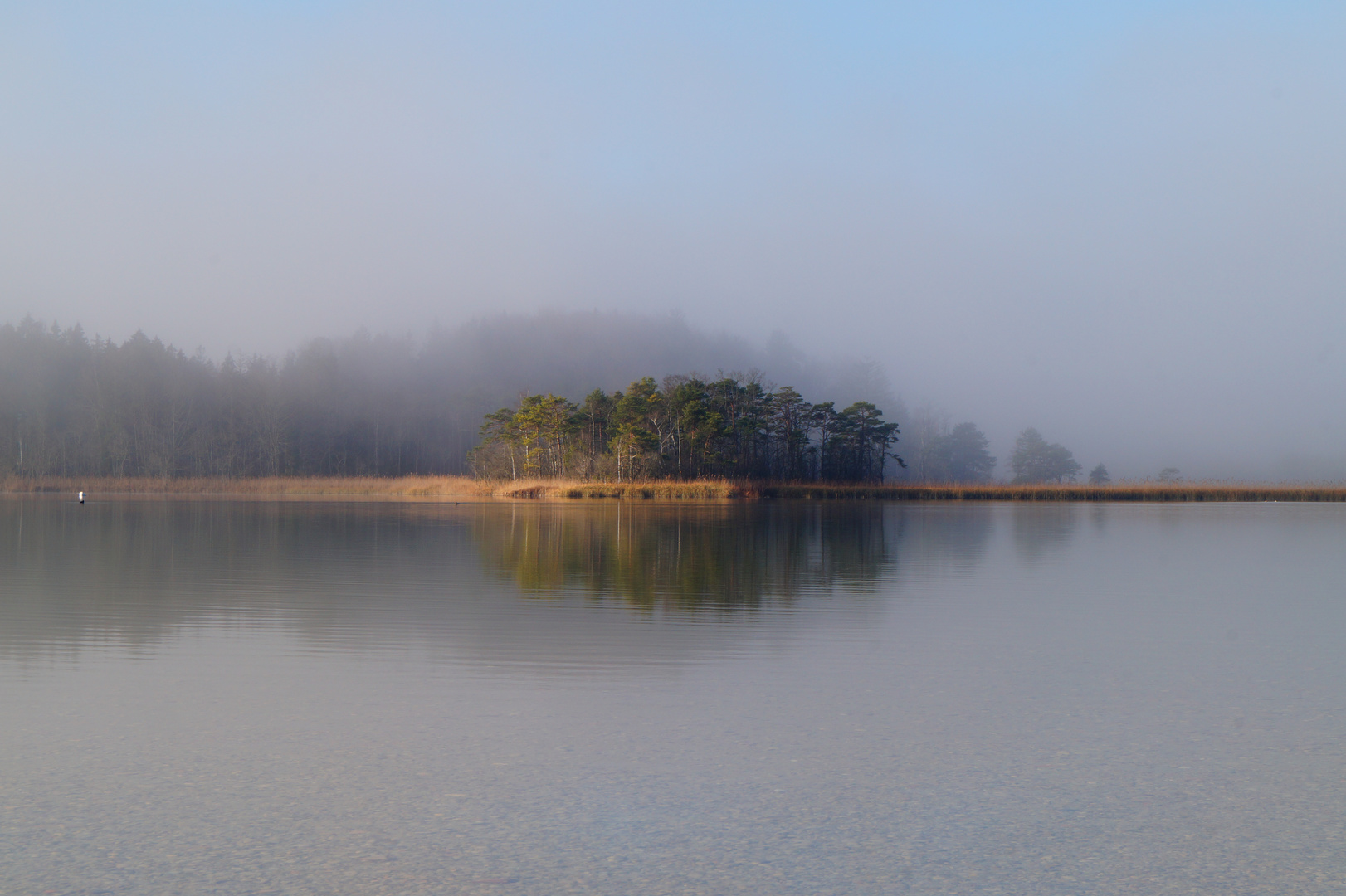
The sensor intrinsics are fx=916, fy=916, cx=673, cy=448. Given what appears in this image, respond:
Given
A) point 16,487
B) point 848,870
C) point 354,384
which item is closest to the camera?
point 848,870

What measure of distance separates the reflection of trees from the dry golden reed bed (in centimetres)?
1909

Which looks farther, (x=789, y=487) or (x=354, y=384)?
(x=354, y=384)

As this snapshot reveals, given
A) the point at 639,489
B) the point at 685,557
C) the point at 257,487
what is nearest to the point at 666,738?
the point at 685,557

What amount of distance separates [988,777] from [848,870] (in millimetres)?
1007

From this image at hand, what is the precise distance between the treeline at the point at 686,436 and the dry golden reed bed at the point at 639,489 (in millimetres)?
4458

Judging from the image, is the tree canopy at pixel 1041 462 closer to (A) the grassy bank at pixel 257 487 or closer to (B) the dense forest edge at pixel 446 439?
(B) the dense forest edge at pixel 446 439

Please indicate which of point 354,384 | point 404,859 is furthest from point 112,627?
point 354,384

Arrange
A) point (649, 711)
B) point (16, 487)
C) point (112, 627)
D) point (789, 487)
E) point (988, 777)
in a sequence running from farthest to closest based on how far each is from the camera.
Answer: point (789, 487) < point (16, 487) < point (112, 627) < point (649, 711) < point (988, 777)

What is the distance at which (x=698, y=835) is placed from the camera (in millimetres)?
2688

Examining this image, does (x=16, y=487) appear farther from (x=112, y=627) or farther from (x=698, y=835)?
(x=698, y=835)

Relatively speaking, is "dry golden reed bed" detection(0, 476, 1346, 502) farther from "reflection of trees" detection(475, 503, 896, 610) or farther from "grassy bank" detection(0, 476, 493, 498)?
"reflection of trees" detection(475, 503, 896, 610)

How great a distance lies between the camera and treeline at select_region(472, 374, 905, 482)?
49281 mm

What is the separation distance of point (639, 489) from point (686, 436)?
11424 millimetres

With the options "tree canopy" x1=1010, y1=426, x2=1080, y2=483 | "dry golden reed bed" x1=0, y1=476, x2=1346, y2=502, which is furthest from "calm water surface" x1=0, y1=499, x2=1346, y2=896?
"tree canopy" x1=1010, y1=426, x2=1080, y2=483
